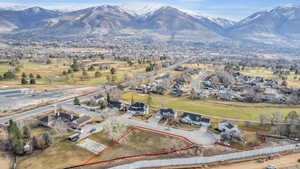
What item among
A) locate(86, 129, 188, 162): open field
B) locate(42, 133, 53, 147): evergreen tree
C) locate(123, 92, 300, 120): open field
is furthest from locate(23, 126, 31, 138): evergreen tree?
locate(123, 92, 300, 120): open field

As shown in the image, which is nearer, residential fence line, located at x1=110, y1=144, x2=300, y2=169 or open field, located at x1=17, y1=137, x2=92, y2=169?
open field, located at x1=17, y1=137, x2=92, y2=169

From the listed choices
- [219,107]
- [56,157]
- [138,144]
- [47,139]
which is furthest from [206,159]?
[219,107]

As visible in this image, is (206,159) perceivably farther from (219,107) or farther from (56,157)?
(219,107)

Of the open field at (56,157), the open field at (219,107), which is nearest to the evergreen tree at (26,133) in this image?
the open field at (56,157)

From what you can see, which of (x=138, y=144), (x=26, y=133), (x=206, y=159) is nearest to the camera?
(x=206, y=159)

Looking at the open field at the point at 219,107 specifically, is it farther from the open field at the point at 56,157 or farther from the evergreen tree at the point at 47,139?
the evergreen tree at the point at 47,139

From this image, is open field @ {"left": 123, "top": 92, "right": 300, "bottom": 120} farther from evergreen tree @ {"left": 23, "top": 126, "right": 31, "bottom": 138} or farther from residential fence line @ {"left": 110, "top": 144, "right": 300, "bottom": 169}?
evergreen tree @ {"left": 23, "top": 126, "right": 31, "bottom": 138}

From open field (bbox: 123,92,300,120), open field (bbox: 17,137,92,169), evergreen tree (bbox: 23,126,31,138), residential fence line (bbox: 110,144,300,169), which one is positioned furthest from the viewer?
open field (bbox: 123,92,300,120)

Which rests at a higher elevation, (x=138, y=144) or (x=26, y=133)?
(x=26, y=133)

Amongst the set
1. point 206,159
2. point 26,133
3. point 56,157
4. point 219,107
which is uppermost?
point 219,107
